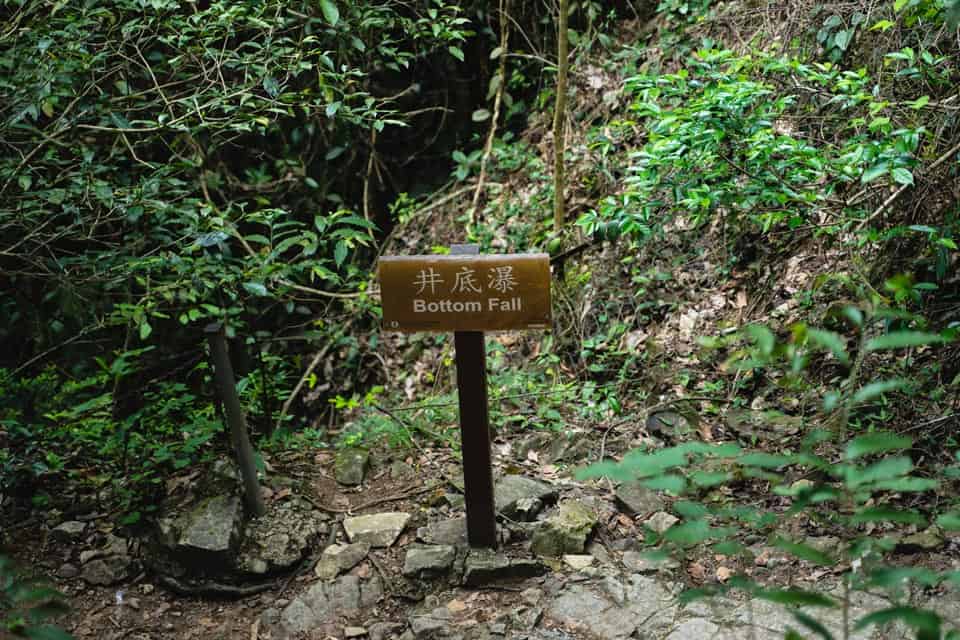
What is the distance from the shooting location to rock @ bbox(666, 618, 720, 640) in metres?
2.70

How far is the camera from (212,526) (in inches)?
128

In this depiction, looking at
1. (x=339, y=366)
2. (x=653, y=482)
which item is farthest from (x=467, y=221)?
(x=653, y=482)

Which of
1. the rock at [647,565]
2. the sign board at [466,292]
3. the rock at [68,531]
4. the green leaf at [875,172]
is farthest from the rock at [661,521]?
the rock at [68,531]

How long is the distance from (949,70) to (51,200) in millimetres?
4184

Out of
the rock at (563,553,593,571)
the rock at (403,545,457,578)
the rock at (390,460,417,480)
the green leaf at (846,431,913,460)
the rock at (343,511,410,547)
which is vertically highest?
the green leaf at (846,431,913,460)

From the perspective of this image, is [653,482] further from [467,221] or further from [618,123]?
[467,221]

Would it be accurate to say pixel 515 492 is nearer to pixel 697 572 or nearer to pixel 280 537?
pixel 697 572

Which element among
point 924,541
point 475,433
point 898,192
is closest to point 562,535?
point 475,433

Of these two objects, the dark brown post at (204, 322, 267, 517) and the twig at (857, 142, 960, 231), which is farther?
the twig at (857, 142, 960, 231)

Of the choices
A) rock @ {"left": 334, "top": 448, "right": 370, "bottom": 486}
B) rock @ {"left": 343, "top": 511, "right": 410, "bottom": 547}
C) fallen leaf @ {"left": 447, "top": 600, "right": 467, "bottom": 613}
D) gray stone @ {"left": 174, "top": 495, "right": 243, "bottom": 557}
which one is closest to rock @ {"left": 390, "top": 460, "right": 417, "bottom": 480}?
rock @ {"left": 334, "top": 448, "right": 370, "bottom": 486}

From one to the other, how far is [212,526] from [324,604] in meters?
0.61

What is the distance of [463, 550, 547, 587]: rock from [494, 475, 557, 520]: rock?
31cm

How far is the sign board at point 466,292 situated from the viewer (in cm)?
287

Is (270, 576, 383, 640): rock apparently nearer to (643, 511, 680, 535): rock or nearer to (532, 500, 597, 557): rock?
(532, 500, 597, 557): rock
